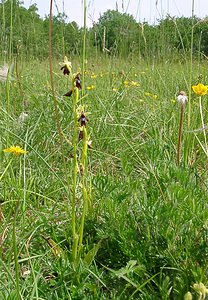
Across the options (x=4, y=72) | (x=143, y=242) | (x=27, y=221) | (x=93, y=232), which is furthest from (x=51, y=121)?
(x=143, y=242)

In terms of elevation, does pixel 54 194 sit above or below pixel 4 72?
below

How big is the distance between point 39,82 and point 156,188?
85.8 inches

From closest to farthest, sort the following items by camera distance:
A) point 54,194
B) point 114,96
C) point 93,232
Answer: point 93,232, point 54,194, point 114,96

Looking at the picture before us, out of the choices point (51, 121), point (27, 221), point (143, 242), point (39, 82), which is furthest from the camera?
point (39, 82)

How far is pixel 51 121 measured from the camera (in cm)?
179

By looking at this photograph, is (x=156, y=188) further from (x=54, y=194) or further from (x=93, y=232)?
(x=54, y=194)

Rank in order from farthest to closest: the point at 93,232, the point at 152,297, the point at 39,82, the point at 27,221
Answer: the point at 39,82, the point at 27,221, the point at 93,232, the point at 152,297

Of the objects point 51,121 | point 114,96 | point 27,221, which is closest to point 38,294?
point 27,221

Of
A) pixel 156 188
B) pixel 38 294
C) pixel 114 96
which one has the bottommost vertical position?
pixel 38 294

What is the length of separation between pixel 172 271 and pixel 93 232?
0.76 ft

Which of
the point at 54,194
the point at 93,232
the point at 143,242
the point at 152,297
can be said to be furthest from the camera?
the point at 54,194

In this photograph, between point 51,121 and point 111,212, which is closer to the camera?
point 111,212

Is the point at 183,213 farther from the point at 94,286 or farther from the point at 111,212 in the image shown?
the point at 94,286

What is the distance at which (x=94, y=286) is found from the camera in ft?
2.53
